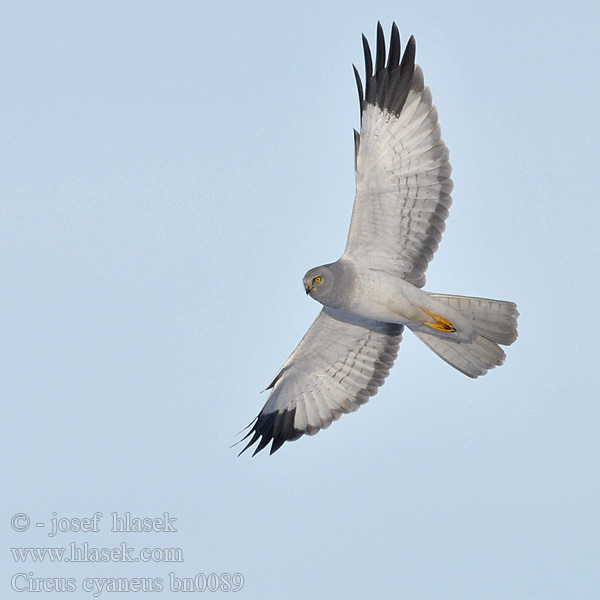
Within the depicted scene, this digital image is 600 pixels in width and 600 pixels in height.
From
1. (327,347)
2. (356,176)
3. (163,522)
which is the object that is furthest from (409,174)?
(163,522)

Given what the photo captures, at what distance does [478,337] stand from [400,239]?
5.17 ft

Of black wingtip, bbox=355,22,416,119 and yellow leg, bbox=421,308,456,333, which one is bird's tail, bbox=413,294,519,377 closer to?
yellow leg, bbox=421,308,456,333

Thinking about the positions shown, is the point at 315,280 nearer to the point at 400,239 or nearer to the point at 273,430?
the point at 400,239

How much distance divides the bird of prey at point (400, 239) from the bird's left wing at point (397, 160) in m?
0.01

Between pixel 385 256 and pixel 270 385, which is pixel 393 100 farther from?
pixel 270 385

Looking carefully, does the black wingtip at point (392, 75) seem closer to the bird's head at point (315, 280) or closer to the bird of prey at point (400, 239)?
the bird of prey at point (400, 239)

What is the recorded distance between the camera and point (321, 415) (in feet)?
46.8

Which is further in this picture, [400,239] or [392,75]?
[400,239]

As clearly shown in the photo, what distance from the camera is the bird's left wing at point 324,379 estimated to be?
14.0 metres

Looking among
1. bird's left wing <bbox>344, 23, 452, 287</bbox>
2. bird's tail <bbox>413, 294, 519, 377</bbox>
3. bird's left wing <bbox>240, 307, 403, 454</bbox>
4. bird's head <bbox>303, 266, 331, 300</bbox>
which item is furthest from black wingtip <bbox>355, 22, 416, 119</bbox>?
bird's left wing <bbox>240, 307, 403, 454</bbox>

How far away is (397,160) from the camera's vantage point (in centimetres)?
1260

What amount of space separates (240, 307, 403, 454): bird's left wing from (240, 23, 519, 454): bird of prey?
163mm

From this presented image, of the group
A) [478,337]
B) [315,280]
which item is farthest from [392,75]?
[478,337]

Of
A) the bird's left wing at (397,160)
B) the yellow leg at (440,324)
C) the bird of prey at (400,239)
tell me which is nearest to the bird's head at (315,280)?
the bird of prey at (400,239)
